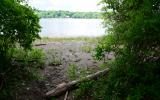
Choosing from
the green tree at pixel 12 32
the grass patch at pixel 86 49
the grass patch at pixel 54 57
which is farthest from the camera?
the grass patch at pixel 86 49

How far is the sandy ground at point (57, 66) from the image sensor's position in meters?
9.35

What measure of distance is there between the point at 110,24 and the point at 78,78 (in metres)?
1.53

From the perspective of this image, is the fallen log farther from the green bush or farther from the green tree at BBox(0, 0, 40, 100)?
the green tree at BBox(0, 0, 40, 100)

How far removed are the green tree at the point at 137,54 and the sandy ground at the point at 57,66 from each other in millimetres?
1952

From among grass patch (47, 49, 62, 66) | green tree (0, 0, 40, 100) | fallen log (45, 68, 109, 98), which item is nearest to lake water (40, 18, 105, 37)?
grass patch (47, 49, 62, 66)

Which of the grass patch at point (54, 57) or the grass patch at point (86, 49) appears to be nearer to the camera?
the grass patch at point (54, 57)

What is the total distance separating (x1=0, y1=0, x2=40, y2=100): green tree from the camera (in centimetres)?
909

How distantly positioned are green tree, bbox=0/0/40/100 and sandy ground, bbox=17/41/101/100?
0.47 m

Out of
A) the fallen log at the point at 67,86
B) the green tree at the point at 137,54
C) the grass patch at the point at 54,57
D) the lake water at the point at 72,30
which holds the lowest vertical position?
the lake water at the point at 72,30

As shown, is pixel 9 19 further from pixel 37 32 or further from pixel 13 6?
pixel 37 32

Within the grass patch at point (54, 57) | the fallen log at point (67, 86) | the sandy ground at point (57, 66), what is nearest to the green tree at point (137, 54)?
the fallen log at point (67, 86)

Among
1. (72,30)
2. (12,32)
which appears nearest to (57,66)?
(12,32)

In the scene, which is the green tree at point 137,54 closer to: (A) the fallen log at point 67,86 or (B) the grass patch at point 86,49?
(A) the fallen log at point 67,86

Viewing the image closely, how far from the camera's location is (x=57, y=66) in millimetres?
11234
